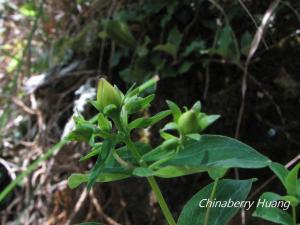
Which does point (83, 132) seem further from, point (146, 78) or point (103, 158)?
point (146, 78)

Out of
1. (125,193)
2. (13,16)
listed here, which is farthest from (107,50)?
(13,16)

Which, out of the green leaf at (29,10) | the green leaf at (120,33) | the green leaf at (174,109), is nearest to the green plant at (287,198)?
the green leaf at (174,109)

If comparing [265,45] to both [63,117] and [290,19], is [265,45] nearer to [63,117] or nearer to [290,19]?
[290,19]

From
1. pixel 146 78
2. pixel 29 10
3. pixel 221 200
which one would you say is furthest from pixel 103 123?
pixel 29 10

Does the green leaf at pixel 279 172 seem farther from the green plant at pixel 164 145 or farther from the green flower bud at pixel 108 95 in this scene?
the green flower bud at pixel 108 95

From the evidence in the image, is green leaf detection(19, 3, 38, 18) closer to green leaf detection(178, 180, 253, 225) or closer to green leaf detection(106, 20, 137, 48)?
green leaf detection(106, 20, 137, 48)

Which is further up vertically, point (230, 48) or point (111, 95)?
point (111, 95)

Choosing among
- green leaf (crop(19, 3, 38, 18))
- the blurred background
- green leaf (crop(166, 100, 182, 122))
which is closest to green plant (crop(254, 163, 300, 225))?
green leaf (crop(166, 100, 182, 122))

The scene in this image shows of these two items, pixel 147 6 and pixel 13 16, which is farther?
pixel 13 16
